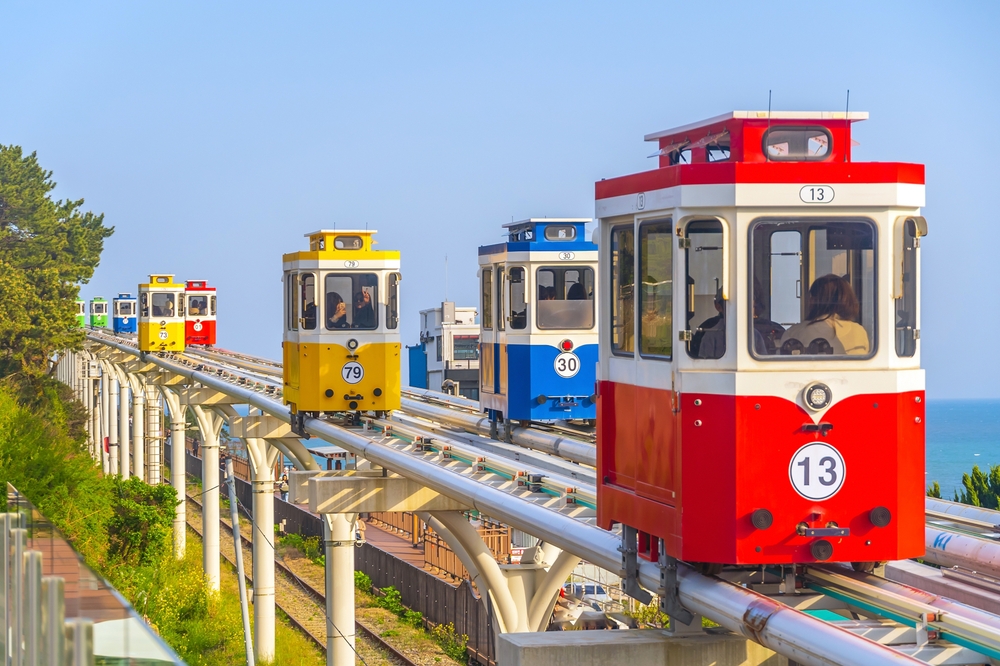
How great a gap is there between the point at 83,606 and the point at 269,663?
2078 cm

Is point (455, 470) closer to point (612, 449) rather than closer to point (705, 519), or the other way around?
point (612, 449)

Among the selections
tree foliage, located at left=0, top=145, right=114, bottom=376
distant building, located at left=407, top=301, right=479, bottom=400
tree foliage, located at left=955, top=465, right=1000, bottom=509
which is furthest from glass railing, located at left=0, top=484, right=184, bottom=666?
distant building, located at left=407, top=301, right=479, bottom=400

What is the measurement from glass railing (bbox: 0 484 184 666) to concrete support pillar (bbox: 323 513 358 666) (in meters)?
8.93

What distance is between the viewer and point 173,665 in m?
4.40

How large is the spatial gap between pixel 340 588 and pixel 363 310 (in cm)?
388

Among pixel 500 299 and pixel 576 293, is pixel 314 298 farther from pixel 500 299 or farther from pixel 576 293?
pixel 576 293

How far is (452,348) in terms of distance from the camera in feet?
231

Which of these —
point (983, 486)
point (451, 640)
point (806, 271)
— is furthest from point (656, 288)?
point (983, 486)

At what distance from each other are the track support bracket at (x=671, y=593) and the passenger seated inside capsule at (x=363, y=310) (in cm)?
1219

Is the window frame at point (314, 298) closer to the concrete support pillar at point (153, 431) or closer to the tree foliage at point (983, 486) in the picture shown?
the tree foliage at point (983, 486)

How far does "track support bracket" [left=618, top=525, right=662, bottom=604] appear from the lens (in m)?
8.20

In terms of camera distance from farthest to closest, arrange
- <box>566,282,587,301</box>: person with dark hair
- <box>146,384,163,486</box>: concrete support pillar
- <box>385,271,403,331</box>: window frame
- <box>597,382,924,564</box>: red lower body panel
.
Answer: <box>146,384,163,486</box>: concrete support pillar, <box>385,271,403,331</box>: window frame, <box>566,282,587,301</box>: person with dark hair, <box>597,382,924,564</box>: red lower body panel

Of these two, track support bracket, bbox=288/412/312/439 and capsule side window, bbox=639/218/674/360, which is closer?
capsule side window, bbox=639/218/674/360

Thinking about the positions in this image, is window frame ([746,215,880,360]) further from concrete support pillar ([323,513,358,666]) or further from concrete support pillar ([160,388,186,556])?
Result: concrete support pillar ([160,388,186,556])
